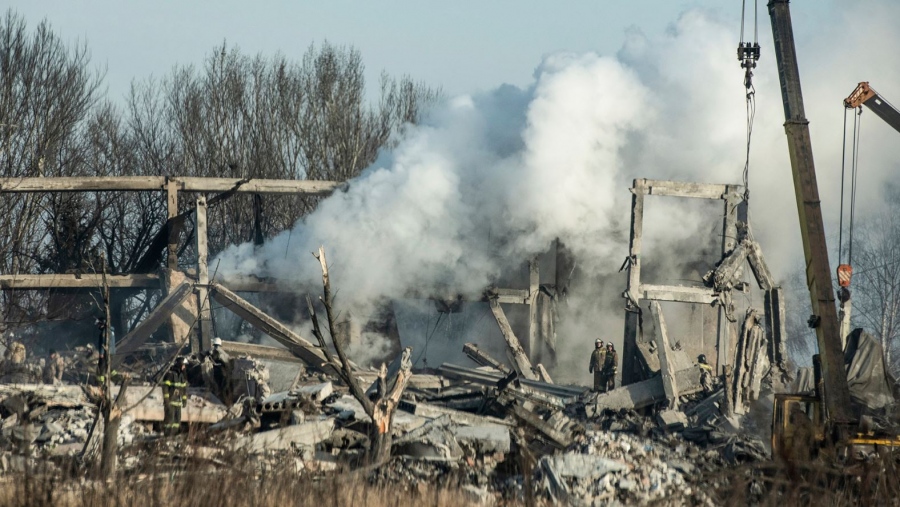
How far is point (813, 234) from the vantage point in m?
12.6

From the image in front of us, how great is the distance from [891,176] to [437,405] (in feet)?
62.1

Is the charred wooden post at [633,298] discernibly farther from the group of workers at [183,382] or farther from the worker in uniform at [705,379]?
the group of workers at [183,382]

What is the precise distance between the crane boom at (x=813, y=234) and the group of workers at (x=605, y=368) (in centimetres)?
Answer: 763

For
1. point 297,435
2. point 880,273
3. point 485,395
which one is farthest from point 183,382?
point 880,273

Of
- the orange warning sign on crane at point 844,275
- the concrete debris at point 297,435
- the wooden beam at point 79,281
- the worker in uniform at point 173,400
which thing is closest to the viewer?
the concrete debris at point 297,435

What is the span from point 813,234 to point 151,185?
14715 millimetres

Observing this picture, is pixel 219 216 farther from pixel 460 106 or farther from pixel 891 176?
pixel 891 176

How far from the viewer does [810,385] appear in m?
17.2

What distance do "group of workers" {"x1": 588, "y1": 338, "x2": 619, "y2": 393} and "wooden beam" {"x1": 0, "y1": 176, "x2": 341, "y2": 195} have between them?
717 cm

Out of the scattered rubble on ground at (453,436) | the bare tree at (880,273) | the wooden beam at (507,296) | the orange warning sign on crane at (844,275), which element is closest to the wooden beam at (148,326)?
the scattered rubble on ground at (453,436)

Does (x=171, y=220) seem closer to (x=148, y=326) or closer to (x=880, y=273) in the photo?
(x=148, y=326)

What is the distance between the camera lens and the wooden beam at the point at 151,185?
22.3 meters

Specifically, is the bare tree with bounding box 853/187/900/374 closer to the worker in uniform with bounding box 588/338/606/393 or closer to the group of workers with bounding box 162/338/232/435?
the worker in uniform with bounding box 588/338/606/393

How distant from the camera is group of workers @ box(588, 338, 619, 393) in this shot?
20172mm
